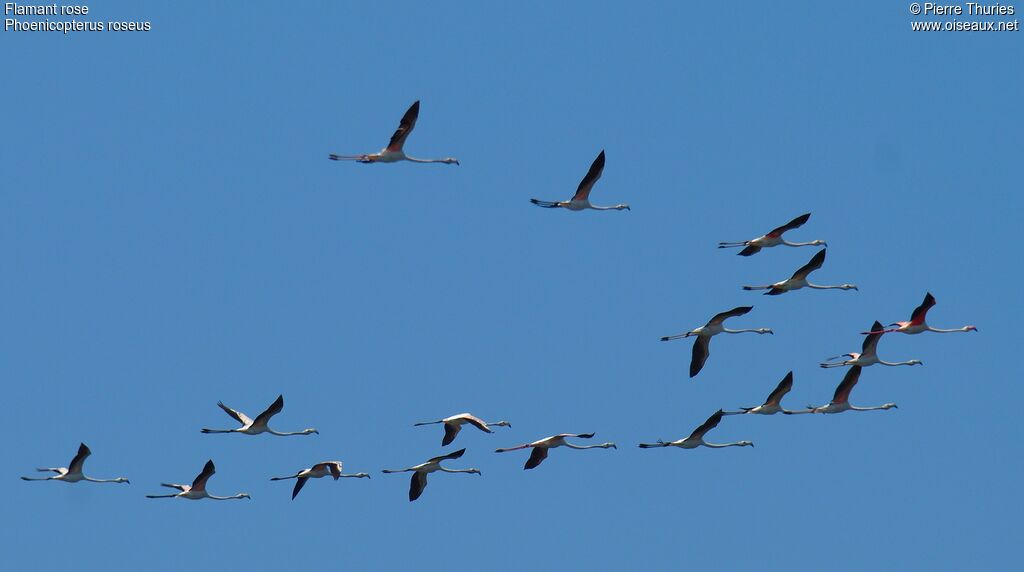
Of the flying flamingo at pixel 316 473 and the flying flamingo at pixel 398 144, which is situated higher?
the flying flamingo at pixel 398 144

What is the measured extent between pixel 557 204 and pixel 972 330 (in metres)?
13.1

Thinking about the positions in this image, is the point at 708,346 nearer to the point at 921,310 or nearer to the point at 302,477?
the point at 921,310

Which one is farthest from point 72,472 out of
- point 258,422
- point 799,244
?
point 799,244

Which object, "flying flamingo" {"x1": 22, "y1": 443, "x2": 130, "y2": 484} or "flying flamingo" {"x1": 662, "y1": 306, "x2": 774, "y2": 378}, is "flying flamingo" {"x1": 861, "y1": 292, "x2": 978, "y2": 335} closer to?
"flying flamingo" {"x1": 662, "y1": 306, "x2": 774, "y2": 378}

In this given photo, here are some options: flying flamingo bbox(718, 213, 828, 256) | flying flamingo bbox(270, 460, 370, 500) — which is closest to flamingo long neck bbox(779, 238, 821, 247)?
flying flamingo bbox(718, 213, 828, 256)

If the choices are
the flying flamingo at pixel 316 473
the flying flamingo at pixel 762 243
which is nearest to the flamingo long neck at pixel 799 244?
the flying flamingo at pixel 762 243

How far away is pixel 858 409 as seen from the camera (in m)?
66.6

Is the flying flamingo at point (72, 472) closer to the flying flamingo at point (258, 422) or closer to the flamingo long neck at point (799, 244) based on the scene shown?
the flying flamingo at point (258, 422)

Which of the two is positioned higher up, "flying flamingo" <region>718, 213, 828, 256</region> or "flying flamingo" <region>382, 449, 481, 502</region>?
"flying flamingo" <region>718, 213, 828, 256</region>

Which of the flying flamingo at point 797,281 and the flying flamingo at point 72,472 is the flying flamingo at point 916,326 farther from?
the flying flamingo at point 72,472

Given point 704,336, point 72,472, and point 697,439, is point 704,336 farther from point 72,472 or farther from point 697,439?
point 72,472

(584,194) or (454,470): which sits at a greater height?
(584,194)

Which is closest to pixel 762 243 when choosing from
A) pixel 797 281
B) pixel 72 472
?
pixel 797 281

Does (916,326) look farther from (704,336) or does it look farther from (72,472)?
(72,472)
